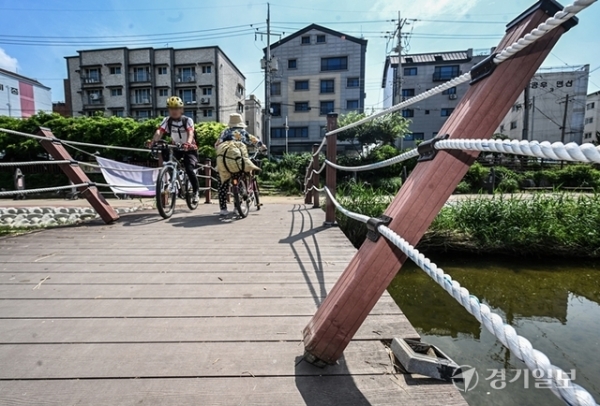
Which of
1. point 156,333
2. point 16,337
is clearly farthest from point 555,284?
point 16,337

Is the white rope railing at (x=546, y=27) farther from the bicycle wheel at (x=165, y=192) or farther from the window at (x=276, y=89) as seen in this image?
the window at (x=276, y=89)

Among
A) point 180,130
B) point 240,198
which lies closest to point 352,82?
point 180,130

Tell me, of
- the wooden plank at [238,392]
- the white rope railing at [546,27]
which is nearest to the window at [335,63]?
the white rope railing at [546,27]

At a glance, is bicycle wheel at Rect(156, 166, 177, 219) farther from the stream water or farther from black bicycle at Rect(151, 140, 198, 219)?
the stream water

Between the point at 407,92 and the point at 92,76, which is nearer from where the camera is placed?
the point at 92,76

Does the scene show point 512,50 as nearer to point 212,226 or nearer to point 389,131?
point 212,226

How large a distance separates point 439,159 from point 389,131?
804 inches

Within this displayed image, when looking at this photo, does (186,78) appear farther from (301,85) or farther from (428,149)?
(428,149)

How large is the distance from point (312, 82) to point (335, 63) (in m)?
2.53

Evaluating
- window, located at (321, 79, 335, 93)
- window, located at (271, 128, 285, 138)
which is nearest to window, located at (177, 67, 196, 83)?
window, located at (271, 128, 285, 138)

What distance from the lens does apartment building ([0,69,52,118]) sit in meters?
35.1

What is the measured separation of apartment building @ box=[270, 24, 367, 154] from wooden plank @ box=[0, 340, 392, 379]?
26823mm

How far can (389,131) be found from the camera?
20.0m

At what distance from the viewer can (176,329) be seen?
122cm
